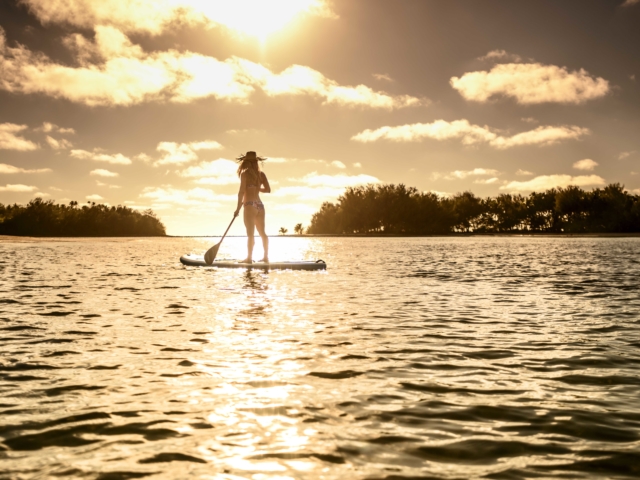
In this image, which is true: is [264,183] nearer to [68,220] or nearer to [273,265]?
[273,265]

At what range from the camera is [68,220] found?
121 m

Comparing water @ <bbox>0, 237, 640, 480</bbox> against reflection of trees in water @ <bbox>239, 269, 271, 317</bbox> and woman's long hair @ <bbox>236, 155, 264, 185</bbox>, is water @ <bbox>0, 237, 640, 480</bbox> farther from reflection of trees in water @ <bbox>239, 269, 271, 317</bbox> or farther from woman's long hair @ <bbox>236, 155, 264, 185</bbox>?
woman's long hair @ <bbox>236, 155, 264, 185</bbox>

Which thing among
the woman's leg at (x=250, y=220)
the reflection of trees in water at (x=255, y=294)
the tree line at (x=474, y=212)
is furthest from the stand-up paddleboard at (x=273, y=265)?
the tree line at (x=474, y=212)

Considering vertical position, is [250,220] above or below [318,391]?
above

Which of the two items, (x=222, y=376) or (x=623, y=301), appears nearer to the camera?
(x=222, y=376)

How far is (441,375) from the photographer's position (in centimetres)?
534

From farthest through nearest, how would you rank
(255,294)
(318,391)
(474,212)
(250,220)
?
(474,212) → (250,220) → (255,294) → (318,391)

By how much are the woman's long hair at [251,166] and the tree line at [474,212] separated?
3808 inches

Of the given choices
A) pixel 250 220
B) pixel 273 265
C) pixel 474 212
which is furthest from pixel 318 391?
pixel 474 212

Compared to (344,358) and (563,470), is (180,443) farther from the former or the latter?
(344,358)

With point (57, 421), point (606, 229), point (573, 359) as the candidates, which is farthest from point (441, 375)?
point (606, 229)

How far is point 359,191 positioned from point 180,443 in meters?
116

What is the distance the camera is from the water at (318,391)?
3357 mm

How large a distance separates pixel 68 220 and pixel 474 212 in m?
87.5
